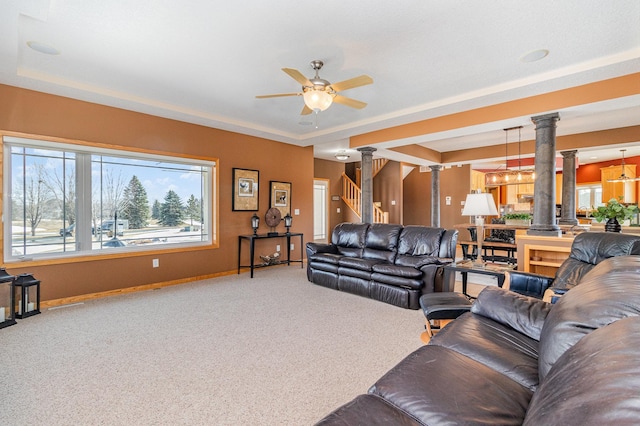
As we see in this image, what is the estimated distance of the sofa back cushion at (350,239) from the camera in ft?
16.7

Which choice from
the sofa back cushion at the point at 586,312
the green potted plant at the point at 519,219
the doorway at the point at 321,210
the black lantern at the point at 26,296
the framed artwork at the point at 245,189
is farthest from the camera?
the doorway at the point at 321,210

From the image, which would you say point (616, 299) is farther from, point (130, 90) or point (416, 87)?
point (130, 90)

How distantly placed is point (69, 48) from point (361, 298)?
4242 mm

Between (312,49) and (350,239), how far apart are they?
3092mm

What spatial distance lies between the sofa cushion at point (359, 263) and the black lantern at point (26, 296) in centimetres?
369

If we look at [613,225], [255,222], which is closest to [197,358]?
[255,222]

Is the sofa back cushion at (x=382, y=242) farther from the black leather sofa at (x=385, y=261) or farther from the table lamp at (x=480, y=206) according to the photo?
the table lamp at (x=480, y=206)

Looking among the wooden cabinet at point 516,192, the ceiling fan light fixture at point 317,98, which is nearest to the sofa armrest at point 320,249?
the ceiling fan light fixture at point 317,98

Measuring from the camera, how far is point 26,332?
9.92 feet

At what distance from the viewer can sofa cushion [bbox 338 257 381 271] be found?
4276 millimetres

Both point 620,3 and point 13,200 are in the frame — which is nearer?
point 620,3

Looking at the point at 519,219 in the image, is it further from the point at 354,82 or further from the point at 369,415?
the point at 369,415

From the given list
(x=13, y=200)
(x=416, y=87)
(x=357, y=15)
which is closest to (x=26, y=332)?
(x=13, y=200)

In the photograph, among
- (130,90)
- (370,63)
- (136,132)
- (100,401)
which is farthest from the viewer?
(136,132)
